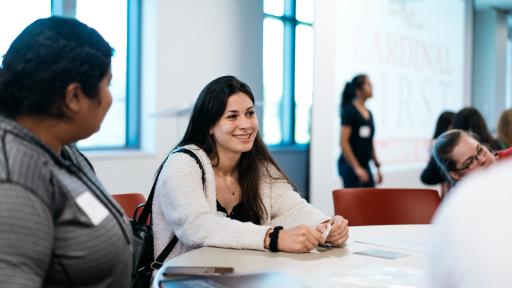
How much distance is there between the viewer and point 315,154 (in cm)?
538

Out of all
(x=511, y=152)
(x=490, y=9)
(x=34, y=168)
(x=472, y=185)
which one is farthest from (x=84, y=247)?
(x=490, y=9)

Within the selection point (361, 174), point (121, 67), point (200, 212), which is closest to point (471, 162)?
point (200, 212)

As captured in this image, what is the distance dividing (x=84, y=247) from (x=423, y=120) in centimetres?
616

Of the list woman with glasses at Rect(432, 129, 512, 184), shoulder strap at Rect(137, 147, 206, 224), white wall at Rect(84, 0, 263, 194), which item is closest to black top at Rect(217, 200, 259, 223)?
shoulder strap at Rect(137, 147, 206, 224)

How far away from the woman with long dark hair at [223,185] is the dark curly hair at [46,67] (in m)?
0.85

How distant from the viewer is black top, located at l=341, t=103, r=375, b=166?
526 cm

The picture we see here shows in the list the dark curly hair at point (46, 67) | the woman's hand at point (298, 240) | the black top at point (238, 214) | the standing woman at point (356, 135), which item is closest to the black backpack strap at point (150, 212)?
the black top at point (238, 214)

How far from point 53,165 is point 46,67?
203mm

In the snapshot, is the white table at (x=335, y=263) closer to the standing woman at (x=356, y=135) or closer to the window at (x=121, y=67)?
the standing woman at (x=356, y=135)

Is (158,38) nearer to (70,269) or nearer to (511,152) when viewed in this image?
(511,152)

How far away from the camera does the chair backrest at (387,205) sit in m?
3.04

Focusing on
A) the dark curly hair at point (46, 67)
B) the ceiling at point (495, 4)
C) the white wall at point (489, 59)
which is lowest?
the dark curly hair at point (46, 67)

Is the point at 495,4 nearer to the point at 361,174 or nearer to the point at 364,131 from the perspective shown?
the point at 364,131

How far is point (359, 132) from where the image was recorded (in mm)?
5312
